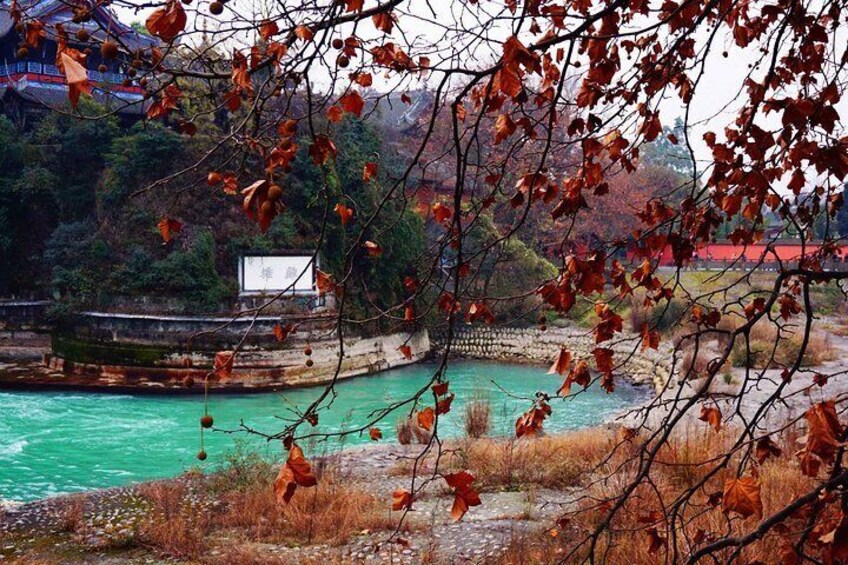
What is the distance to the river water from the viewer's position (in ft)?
30.8

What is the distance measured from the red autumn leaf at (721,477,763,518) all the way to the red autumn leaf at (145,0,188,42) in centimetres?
149

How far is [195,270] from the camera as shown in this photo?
17281 mm

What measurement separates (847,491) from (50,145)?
22.0 meters

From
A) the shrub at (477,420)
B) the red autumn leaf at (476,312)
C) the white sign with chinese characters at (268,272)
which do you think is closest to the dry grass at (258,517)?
the shrub at (477,420)

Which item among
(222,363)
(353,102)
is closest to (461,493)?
(222,363)

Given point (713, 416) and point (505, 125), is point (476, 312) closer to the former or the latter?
point (505, 125)

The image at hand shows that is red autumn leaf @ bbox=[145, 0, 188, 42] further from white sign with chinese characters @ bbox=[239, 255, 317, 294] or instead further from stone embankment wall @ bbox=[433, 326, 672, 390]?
stone embankment wall @ bbox=[433, 326, 672, 390]

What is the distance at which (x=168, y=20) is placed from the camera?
1.35 meters

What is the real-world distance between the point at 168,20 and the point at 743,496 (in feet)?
5.04

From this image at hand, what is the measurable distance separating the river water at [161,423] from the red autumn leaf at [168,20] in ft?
22.2

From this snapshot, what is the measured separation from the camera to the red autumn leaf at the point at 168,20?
4.42 feet

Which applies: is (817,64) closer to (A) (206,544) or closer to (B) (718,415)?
Result: (B) (718,415)

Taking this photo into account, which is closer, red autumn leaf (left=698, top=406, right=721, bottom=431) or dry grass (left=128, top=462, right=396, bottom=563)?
red autumn leaf (left=698, top=406, right=721, bottom=431)

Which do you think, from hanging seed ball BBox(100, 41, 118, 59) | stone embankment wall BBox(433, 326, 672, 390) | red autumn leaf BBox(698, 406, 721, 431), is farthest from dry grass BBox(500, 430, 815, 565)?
Result: stone embankment wall BBox(433, 326, 672, 390)
